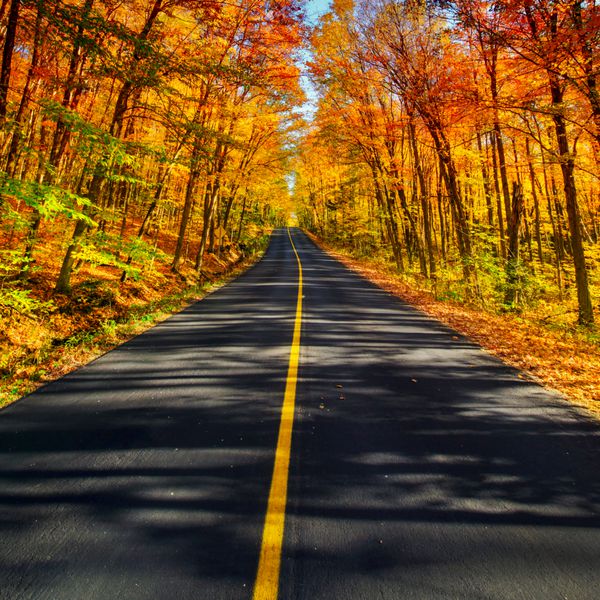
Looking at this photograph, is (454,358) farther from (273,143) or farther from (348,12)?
(273,143)

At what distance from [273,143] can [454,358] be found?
63.1 feet

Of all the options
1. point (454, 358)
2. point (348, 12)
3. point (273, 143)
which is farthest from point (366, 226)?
point (454, 358)

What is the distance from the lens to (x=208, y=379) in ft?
16.8

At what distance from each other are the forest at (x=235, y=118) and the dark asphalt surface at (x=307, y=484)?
7.83 feet

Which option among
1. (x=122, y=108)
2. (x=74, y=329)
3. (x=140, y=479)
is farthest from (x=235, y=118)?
(x=140, y=479)

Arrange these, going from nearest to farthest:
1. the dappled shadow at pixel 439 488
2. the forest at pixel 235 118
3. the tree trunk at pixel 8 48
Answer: the dappled shadow at pixel 439 488 < the tree trunk at pixel 8 48 < the forest at pixel 235 118

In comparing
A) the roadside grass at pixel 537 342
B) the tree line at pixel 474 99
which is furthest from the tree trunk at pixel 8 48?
the roadside grass at pixel 537 342

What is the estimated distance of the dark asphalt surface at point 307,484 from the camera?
2.14 meters

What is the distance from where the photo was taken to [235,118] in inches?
592

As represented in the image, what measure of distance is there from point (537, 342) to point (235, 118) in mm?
14197

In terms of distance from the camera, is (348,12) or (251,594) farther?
(348,12)

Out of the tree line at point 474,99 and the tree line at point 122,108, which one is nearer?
the tree line at point 122,108

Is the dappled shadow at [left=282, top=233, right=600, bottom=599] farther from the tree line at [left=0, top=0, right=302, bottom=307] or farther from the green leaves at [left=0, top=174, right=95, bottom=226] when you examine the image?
the tree line at [left=0, top=0, right=302, bottom=307]

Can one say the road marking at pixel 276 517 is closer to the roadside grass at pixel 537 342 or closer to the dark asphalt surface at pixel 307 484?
the dark asphalt surface at pixel 307 484
